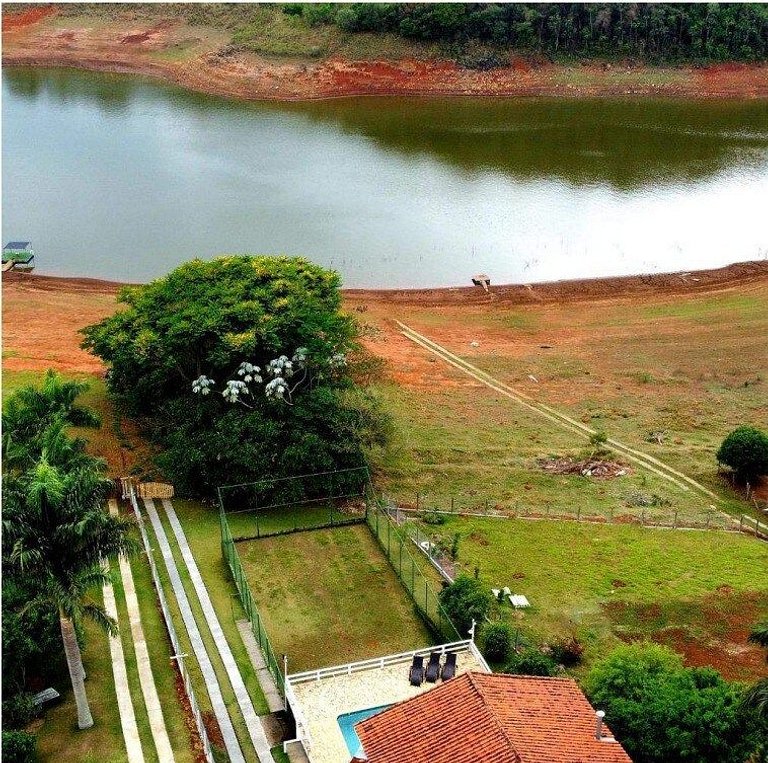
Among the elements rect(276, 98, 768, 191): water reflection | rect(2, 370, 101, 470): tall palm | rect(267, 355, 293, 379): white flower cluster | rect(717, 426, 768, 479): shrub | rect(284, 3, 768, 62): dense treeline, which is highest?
rect(284, 3, 768, 62): dense treeline

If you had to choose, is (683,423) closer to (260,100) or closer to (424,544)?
(424,544)

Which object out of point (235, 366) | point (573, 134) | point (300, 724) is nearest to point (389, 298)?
point (235, 366)

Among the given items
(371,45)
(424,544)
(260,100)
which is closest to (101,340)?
(424,544)

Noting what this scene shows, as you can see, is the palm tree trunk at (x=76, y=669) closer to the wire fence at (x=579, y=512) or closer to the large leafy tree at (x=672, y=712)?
the large leafy tree at (x=672, y=712)

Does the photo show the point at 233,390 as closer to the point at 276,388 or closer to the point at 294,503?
the point at 276,388

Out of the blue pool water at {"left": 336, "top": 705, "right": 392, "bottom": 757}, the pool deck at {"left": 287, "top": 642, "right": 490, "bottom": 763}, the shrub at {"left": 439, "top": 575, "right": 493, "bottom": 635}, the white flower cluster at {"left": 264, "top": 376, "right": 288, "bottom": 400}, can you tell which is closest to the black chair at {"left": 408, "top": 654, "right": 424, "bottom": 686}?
the pool deck at {"left": 287, "top": 642, "right": 490, "bottom": 763}

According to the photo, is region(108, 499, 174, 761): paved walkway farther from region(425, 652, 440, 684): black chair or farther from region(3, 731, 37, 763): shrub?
region(425, 652, 440, 684): black chair
